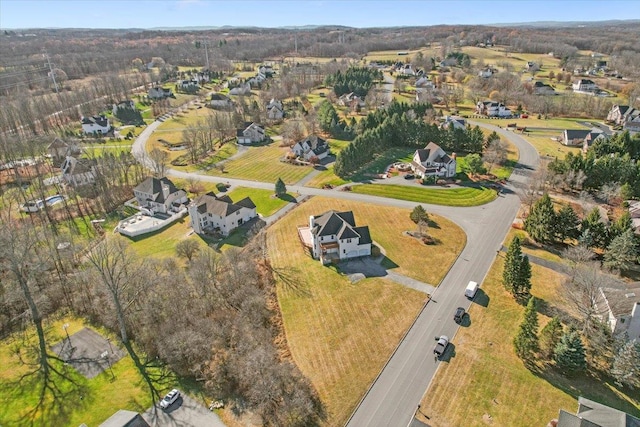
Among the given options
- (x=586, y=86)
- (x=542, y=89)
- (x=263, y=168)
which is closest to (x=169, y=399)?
(x=263, y=168)

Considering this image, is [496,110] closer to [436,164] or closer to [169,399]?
[436,164]

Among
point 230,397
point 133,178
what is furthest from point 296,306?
point 133,178

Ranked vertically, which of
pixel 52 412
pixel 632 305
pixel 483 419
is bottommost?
pixel 52 412

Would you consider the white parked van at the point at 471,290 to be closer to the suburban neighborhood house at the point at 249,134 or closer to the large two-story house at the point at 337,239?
the large two-story house at the point at 337,239

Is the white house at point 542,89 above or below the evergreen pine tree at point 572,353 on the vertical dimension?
above

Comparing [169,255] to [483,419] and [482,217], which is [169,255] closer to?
[483,419]

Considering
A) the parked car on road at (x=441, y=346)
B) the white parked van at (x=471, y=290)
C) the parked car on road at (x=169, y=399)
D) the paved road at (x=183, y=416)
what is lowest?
the paved road at (x=183, y=416)

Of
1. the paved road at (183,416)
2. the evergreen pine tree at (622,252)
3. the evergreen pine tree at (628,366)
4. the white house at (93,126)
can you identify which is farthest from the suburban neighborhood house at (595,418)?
the white house at (93,126)

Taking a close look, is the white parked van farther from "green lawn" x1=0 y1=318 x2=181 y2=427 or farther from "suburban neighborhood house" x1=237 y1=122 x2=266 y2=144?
"suburban neighborhood house" x1=237 y1=122 x2=266 y2=144
